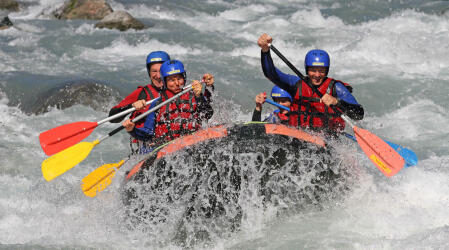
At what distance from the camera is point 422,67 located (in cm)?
1098

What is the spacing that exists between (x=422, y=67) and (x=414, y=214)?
6.53 metres

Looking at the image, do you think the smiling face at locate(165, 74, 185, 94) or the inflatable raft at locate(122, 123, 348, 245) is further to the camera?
the smiling face at locate(165, 74, 185, 94)

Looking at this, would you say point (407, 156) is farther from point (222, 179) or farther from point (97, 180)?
point (97, 180)

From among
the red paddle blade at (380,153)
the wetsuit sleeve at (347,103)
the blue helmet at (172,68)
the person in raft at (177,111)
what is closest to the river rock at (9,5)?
the person in raft at (177,111)

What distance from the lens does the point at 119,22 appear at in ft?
46.4

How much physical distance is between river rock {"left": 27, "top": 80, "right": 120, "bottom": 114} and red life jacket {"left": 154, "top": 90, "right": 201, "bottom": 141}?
12.5 feet

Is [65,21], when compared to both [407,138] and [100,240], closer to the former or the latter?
[407,138]

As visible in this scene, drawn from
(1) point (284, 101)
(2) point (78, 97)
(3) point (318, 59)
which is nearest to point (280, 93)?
(1) point (284, 101)

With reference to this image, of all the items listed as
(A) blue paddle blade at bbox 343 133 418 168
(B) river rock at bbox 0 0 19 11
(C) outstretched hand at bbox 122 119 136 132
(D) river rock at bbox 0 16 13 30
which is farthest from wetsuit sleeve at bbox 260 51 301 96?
(B) river rock at bbox 0 0 19 11

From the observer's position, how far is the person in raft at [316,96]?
5.32 m

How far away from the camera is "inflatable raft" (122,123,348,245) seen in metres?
4.64

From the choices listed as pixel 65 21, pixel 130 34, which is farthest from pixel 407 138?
pixel 65 21

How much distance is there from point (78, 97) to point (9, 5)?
358 inches

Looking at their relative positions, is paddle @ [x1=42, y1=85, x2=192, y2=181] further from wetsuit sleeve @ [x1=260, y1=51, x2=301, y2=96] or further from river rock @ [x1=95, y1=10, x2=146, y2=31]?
river rock @ [x1=95, y1=10, x2=146, y2=31]
